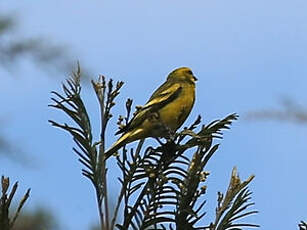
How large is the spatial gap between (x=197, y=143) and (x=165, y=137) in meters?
0.09

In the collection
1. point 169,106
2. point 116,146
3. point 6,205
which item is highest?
point 169,106

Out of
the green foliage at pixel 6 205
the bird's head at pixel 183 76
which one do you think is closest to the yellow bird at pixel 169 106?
the bird's head at pixel 183 76

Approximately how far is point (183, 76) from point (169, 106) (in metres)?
0.42

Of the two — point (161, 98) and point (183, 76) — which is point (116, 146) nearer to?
point (161, 98)

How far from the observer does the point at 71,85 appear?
3.26 ft

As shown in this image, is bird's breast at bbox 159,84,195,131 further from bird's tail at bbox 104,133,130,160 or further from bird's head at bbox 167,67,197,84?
bird's tail at bbox 104,133,130,160

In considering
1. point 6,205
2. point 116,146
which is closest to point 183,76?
point 116,146

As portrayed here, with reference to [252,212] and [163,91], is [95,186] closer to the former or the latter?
[252,212]

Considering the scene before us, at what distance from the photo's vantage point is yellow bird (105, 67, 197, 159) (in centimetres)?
130

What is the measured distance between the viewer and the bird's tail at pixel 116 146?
1.04 meters

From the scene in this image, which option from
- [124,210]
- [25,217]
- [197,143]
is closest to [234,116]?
[197,143]

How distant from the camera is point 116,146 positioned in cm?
117

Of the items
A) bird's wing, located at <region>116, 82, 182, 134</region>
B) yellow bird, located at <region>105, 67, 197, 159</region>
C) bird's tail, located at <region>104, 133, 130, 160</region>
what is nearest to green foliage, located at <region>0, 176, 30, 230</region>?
bird's tail, located at <region>104, 133, 130, 160</region>

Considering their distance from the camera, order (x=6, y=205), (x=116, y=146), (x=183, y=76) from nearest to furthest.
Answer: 1. (x=6, y=205)
2. (x=116, y=146)
3. (x=183, y=76)
